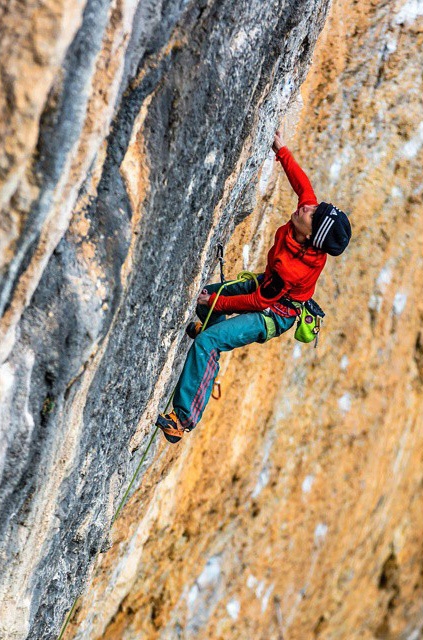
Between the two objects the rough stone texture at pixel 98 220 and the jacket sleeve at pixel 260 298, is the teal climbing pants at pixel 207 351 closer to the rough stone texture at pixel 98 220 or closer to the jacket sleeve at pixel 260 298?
the jacket sleeve at pixel 260 298

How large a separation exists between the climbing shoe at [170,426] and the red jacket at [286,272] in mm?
840

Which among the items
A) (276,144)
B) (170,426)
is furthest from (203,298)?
(276,144)

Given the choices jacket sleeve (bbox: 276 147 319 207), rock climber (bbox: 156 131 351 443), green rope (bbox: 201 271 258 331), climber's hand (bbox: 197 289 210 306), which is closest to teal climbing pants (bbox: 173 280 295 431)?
rock climber (bbox: 156 131 351 443)

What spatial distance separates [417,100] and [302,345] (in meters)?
2.88

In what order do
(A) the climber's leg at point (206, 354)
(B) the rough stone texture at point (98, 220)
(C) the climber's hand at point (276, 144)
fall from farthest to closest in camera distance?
(C) the climber's hand at point (276, 144) → (A) the climber's leg at point (206, 354) → (B) the rough stone texture at point (98, 220)

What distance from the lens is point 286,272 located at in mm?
4383

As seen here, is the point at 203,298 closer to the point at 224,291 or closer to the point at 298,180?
the point at 224,291

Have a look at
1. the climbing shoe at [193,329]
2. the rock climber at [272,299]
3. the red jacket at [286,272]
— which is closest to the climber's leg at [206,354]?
the rock climber at [272,299]

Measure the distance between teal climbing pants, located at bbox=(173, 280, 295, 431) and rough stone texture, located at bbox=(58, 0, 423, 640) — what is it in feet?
3.96

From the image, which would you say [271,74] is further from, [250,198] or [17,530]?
[17,530]

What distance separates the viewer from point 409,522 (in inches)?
418

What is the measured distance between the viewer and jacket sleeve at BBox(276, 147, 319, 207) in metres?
4.56

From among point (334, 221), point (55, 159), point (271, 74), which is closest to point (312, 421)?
point (334, 221)

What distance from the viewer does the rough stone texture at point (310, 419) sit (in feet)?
20.8
